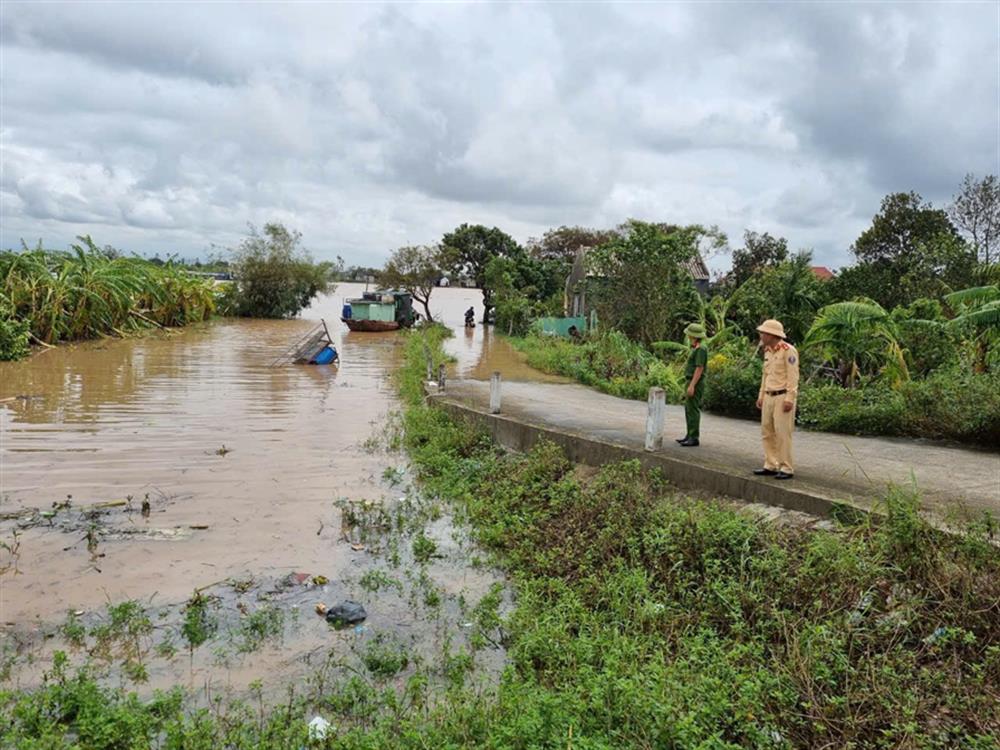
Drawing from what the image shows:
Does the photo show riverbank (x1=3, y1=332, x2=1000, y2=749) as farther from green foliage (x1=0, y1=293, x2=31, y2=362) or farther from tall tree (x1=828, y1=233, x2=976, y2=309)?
green foliage (x1=0, y1=293, x2=31, y2=362)

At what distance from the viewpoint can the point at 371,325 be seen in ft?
129

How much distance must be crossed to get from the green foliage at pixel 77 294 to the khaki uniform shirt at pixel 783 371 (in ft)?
67.7

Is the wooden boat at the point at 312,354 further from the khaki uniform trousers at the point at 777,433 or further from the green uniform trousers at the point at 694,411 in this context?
the khaki uniform trousers at the point at 777,433

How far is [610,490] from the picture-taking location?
23.0ft

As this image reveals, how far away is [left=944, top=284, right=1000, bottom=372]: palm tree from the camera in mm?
8898

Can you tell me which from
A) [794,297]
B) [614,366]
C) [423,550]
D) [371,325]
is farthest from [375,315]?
[423,550]

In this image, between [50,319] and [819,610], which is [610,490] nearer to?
[819,610]

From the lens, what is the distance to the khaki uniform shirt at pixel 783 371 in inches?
245

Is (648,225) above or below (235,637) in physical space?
above

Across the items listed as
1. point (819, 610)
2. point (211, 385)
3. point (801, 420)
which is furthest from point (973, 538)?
point (211, 385)

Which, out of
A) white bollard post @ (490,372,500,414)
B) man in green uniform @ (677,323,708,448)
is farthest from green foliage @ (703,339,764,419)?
white bollard post @ (490,372,500,414)

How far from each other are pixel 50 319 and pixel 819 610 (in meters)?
25.1

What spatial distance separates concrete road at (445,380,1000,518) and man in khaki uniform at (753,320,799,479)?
0.73 feet

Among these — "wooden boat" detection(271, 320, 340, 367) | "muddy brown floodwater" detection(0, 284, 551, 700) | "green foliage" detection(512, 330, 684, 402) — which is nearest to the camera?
"muddy brown floodwater" detection(0, 284, 551, 700)
